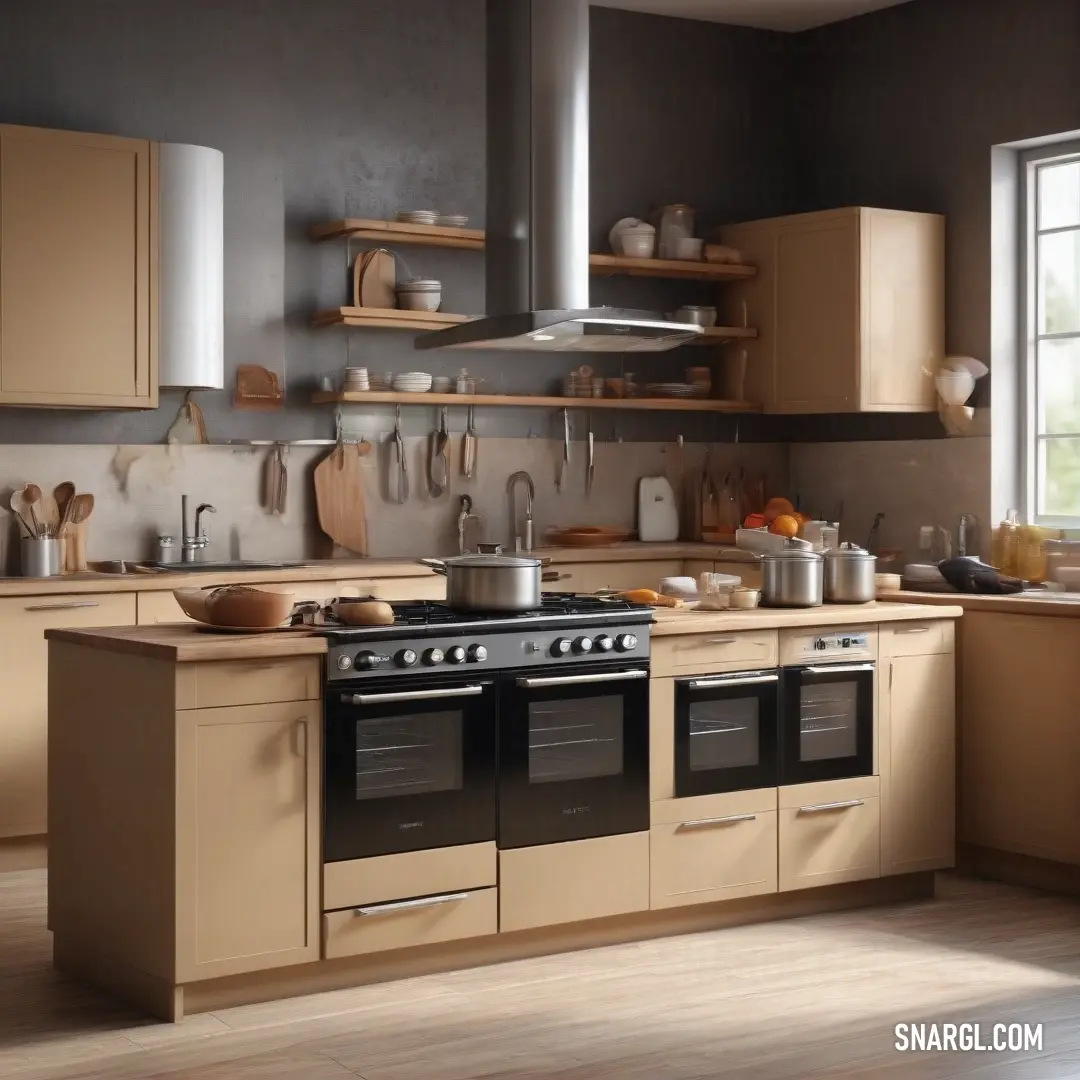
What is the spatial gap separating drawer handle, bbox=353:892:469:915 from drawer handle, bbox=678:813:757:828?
0.72 meters

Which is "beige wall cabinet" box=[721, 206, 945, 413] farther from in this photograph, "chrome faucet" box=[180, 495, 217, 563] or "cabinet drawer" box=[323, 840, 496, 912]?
"cabinet drawer" box=[323, 840, 496, 912]

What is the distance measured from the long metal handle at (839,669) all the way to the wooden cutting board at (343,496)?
2487 mm

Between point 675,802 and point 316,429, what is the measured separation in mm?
2792

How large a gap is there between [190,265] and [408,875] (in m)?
2.88

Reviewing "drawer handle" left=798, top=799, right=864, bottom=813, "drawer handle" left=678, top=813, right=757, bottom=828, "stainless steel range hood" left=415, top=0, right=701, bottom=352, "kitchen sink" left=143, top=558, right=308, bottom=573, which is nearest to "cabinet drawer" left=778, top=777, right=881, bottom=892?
"drawer handle" left=798, top=799, right=864, bottom=813

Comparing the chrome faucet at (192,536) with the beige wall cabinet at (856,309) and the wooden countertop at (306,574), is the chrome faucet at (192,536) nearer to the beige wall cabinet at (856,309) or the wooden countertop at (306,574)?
the wooden countertop at (306,574)

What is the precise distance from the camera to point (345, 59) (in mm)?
6836

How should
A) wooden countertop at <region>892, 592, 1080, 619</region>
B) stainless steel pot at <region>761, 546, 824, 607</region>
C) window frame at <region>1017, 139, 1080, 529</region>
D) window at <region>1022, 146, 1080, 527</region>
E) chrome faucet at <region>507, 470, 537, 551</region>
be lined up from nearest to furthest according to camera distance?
stainless steel pot at <region>761, 546, 824, 607</region>
wooden countertop at <region>892, 592, 1080, 619</region>
window at <region>1022, 146, 1080, 527</region>
window frame at <region>1017, 139, 1080, 529</region>
chrome faucet at <region>507, 470, 537, 551</region>

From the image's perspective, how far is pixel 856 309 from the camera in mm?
6977

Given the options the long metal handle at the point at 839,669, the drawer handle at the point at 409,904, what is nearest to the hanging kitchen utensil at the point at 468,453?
the long metal handle at the point at 839,669

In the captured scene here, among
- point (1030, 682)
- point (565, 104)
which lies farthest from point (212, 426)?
point (1030, 682)

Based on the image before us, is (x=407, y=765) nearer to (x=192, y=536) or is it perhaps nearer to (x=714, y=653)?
(x=714, y=653)

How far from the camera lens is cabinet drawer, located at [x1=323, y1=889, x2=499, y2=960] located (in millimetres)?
4105

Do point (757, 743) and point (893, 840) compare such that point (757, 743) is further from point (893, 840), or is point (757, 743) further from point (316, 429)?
point (316, 429)
